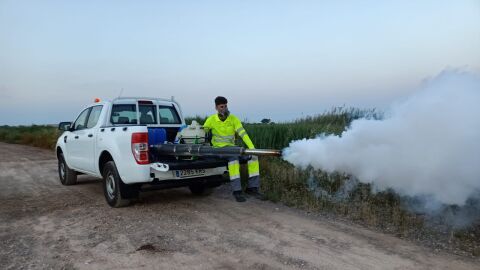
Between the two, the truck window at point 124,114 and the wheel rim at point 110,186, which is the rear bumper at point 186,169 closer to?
the wheel rim at point 110,186

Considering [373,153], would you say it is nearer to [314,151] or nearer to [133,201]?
[314,151]

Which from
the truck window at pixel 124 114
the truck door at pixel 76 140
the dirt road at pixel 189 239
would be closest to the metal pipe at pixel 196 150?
the dirt road at pixel 189 239

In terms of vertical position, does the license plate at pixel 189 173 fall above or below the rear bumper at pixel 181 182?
above

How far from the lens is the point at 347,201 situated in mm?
6719

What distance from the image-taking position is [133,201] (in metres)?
6.71

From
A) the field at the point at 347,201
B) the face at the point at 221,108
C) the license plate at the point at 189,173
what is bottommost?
the field at the point at 347,201

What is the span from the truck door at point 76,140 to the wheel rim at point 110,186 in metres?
1.43

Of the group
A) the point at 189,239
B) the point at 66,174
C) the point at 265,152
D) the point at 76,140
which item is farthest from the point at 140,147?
the point at 66,174

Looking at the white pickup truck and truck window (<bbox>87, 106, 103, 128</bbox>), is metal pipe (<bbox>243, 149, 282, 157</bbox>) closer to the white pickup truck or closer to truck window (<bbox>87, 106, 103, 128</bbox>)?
the white pickup truck

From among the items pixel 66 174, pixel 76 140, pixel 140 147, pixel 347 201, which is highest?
pixel 76 140

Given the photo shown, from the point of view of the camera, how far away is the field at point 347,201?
4.91m

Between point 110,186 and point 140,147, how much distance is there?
1244 mm

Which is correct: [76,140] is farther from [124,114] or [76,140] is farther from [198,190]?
[198,190]

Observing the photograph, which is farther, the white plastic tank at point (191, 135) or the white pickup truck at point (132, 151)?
the white plastic tank at point (191, 135)
